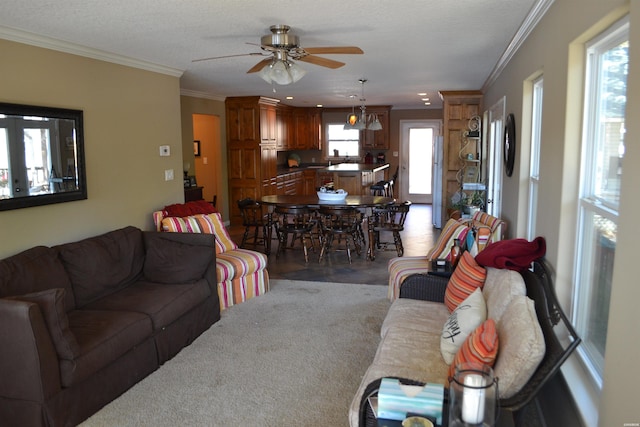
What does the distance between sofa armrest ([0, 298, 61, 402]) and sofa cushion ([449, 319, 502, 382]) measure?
78.0 inches

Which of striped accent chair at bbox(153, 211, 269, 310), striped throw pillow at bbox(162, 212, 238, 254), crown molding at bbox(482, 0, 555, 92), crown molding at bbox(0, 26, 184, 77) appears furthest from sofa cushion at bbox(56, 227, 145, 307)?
crown molding at bbox(482, 0, 555, 92)

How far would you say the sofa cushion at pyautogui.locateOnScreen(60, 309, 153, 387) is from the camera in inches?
107

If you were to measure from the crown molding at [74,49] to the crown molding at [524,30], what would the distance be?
3.39 meters

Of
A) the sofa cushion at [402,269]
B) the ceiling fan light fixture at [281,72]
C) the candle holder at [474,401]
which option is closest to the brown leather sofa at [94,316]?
the ceiling fan light fixture at [281,72]

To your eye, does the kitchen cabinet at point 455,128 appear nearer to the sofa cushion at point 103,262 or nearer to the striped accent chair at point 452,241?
the striped accent chair at point 452,241

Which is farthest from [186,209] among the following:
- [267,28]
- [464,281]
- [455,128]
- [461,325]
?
[455,128]

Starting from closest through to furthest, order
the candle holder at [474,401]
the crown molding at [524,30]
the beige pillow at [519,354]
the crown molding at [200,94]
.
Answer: the candle holder at [474,401] → the beige pillow at [519,354] → the crown molding at [524,30] → the crown molding at [200,94]

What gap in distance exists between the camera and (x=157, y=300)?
3.60 m

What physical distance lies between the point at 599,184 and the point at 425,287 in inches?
57.0

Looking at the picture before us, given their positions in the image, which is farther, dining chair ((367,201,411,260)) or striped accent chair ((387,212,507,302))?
dining chair ((367,201,411,260))

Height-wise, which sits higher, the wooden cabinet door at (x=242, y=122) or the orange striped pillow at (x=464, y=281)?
the wooden cabinet door at (x=242, y=122)

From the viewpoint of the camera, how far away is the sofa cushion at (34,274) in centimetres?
312

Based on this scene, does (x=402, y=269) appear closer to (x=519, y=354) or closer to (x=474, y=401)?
(x=519, y=354)

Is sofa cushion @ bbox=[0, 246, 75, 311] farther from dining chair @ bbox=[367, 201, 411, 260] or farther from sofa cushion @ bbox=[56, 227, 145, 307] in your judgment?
dining chair @ bbox=[367, 201, 411, 260]
